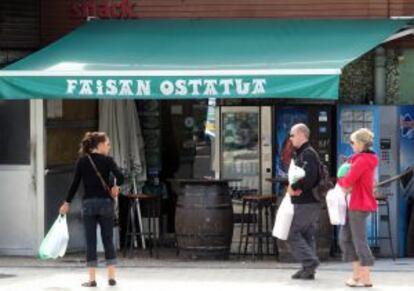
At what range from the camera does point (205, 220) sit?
1142 centimetres

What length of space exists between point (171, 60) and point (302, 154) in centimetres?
246

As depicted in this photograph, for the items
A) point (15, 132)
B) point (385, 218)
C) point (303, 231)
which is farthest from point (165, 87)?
point (385, 218)

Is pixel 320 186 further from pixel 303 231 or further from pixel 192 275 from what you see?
pixel 192 275

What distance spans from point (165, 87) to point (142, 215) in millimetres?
2596

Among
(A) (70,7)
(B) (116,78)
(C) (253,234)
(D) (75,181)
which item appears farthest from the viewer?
(A) (70,7)

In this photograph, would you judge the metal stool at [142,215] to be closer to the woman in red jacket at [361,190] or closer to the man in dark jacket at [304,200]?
the man in dark jacket at [304,200]

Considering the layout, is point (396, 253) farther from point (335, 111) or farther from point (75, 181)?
point (75, 181)

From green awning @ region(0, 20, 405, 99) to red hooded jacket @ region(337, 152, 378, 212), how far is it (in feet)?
3.57

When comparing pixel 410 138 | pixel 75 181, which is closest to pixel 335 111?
pixel 410 138

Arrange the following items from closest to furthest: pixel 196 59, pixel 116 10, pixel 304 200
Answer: pixel 304 200
pixel 196 59
pixel 116 10

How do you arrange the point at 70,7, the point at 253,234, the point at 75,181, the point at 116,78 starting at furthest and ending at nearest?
the point at 70,7 < the point at 253,234 < the point at 116,78 < the point at 75,181

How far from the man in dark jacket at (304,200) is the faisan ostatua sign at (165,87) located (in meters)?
1.00

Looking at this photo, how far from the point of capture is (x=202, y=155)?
44.6 feet

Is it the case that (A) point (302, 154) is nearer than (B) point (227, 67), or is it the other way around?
(A) point (302, 154)
